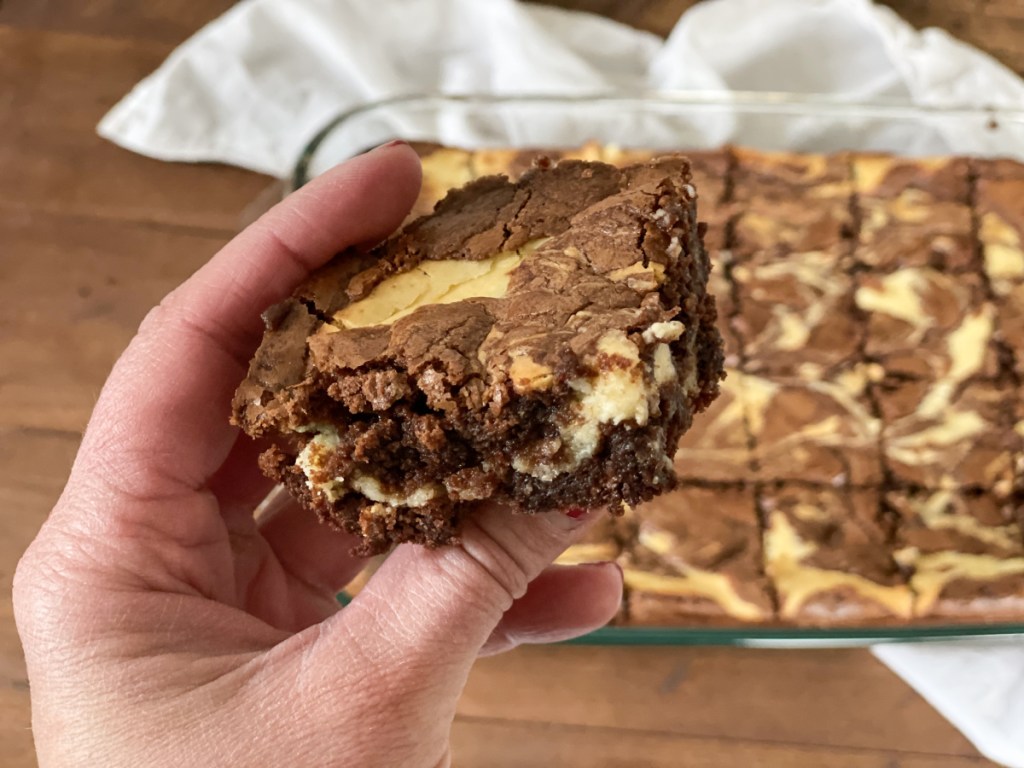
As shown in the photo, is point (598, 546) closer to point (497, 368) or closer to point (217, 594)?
point (217, 594)

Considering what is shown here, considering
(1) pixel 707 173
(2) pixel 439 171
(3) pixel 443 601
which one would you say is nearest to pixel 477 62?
(2) pixel 439 171

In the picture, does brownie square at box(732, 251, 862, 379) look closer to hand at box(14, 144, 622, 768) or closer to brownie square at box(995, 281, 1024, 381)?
brownie square at box(995, 281, 1024, 381)

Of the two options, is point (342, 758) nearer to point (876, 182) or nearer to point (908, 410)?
point (908, 410)

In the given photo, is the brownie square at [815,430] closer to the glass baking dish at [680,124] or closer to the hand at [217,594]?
the glass baking dish at [680,124]

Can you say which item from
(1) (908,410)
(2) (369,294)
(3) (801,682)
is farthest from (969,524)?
(2) (369,294)

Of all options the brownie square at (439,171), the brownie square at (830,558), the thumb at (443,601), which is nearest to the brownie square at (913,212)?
the brownie square at (830,558)

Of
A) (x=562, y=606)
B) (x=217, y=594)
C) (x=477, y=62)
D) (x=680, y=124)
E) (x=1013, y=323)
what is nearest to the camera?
(x=217, y=594)
